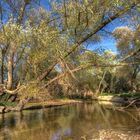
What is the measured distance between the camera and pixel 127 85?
6731 cm

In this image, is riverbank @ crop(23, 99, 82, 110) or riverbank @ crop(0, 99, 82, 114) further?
riverbank @ crop(23, 99, 82, 110)

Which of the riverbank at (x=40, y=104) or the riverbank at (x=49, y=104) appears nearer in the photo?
the riverbank at (x=40, y=104)

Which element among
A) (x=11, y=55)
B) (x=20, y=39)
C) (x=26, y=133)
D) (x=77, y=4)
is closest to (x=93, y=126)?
(x=26, y=133)

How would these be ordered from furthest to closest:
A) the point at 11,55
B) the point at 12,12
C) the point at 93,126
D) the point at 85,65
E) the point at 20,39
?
the point at 93,126 < the point at 11,55 < the point at 12,12 < the point at 20,39 < the point at 85,65

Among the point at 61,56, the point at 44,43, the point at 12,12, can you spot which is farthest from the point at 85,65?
the point at 12,12

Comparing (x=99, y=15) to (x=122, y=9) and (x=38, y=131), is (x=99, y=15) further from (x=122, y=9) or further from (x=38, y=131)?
(x=38, y=131)

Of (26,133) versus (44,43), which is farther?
(26,133)

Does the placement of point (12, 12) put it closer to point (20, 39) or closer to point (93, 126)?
point (20, 39)

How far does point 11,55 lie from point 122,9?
34.9ft

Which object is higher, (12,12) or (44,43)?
(12,12)

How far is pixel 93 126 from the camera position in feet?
Answer: 70.1

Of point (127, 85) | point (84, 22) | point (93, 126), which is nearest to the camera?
point (84, 22)

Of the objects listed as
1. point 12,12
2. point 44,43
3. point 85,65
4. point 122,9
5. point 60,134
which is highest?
point 12,12

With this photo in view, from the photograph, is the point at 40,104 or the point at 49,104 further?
the point at 49,104
